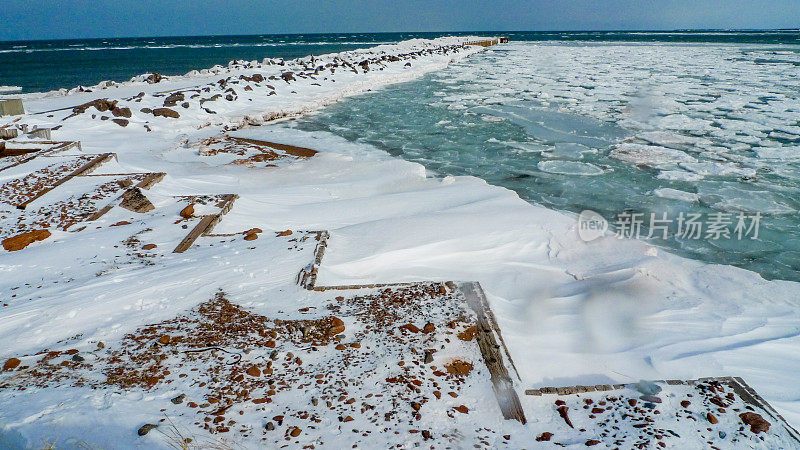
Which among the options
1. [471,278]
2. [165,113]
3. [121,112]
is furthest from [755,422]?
[165,113]

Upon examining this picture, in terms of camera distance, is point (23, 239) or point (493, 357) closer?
point (493, 357)

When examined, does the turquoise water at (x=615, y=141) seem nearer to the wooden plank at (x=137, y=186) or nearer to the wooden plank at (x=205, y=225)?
the wooden plank at (x=205, y=225)

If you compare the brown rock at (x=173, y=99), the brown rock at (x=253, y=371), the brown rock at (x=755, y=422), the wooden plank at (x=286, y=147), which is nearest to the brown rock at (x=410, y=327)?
the brown rock at (x=253, y=371)

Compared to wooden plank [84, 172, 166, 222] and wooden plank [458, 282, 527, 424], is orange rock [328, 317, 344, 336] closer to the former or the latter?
wooden plank [458, 282, 527, 424]

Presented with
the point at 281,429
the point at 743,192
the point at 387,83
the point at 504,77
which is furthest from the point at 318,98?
the point at 281,429

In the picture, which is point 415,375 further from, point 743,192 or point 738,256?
point 743,192

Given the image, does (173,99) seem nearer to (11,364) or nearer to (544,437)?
(11,364)
